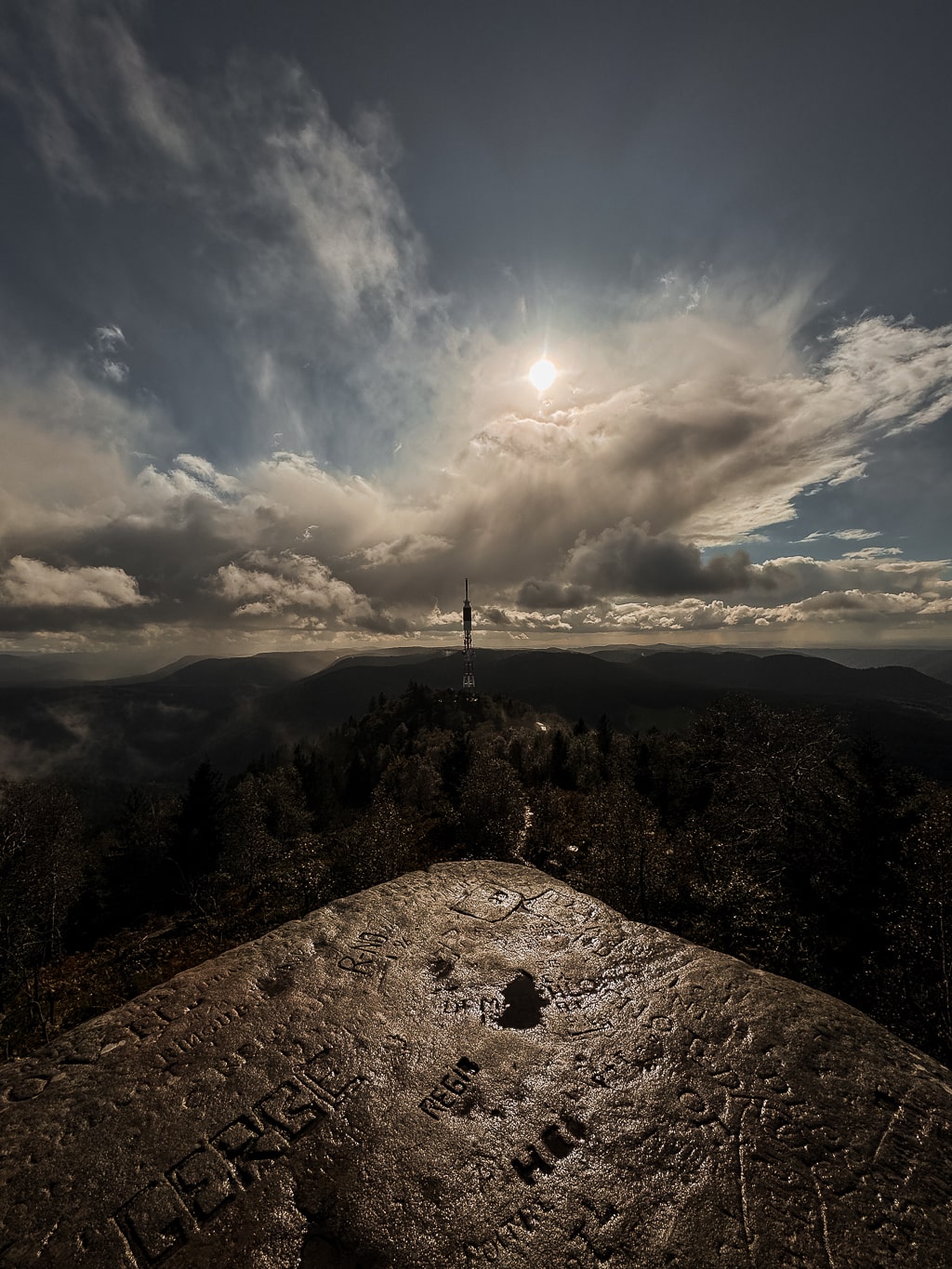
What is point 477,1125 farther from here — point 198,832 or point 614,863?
point 198,832

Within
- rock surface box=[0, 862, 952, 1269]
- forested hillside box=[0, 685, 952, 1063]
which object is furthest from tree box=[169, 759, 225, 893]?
rock surface box=[0, 862, 952, 1269]

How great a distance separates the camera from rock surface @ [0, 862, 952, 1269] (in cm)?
683

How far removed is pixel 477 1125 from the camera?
842 cm

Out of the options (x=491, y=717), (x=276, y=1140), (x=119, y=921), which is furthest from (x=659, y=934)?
(x=491, y=717)

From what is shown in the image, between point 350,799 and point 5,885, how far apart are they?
53357 mm

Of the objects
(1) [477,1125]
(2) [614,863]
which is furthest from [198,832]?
(1) [477,1125]

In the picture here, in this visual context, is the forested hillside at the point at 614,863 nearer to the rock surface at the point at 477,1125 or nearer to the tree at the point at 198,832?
the tree at the point at 198,832

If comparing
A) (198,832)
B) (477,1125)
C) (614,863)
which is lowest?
(198,832)

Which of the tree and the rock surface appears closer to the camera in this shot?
the rock surface

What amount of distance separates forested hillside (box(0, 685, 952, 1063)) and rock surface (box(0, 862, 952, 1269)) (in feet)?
43.4

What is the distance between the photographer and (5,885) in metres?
31.8

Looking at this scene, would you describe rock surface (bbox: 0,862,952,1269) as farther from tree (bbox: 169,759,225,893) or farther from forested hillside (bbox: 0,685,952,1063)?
tree (bbox: 169,759,225,893)

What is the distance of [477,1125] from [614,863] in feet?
82.8

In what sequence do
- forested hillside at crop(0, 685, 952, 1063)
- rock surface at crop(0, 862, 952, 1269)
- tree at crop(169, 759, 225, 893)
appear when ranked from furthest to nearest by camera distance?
1. tree at crop(169, 759, 225, 893)
2. forested hillside at crop(0, 685, 952, 1063)
3. rock surface at crop(0, 862, 952, 1269)
